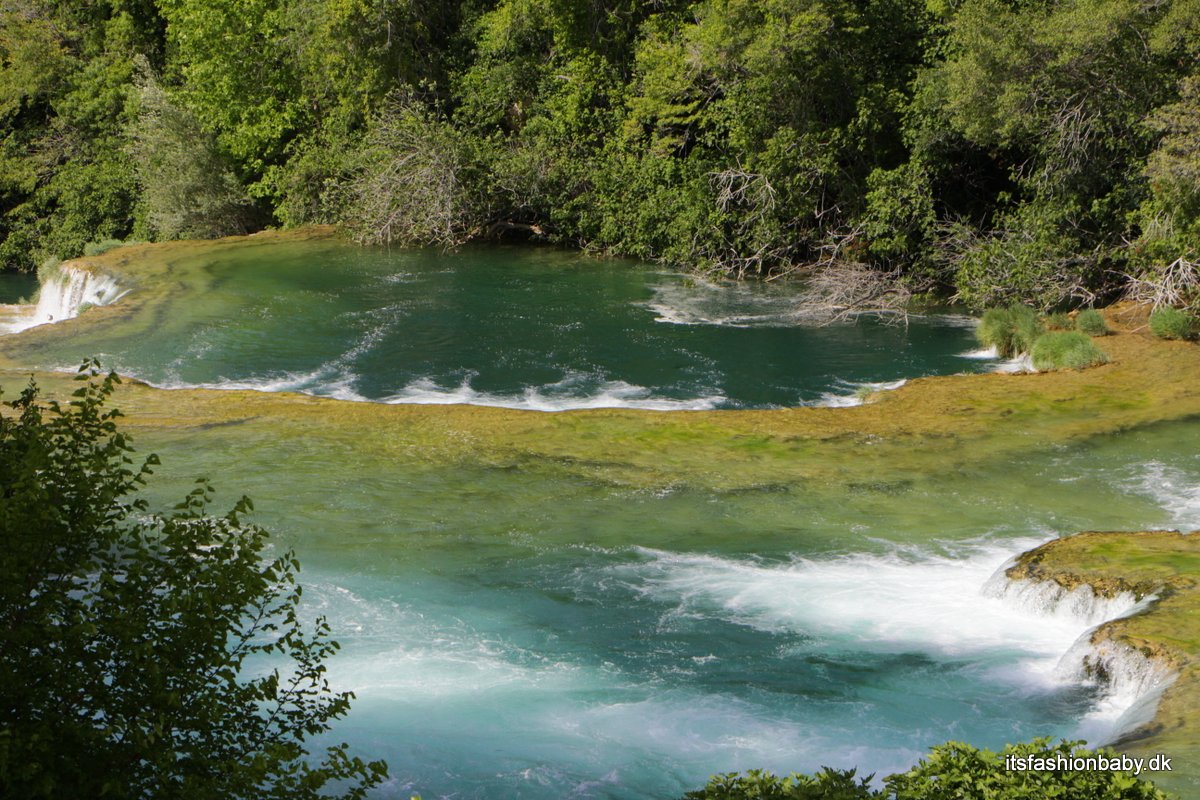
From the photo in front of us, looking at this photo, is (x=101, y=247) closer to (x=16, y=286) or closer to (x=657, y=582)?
(x=16, y=286)

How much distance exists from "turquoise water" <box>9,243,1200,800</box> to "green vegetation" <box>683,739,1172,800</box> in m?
2.66

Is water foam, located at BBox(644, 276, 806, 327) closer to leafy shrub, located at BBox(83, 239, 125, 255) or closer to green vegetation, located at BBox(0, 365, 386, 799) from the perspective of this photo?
leafy shrub, located at BBox(83, 239, 125, 255)

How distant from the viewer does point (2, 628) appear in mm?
5812

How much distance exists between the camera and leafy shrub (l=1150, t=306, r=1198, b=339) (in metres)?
19.6

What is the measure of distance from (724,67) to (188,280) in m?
12.4

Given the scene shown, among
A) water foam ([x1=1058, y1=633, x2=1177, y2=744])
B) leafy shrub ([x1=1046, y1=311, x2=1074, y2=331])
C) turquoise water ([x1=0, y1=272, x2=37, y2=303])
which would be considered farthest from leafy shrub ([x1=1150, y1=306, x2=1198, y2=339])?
turquoise water ([x1=0, y1=272, x2=37, y2=303])

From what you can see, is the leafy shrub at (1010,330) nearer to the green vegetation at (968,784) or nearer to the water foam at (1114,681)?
the water foam at (1114,681)

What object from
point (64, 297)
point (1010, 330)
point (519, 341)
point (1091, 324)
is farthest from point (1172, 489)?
point (64, 297)

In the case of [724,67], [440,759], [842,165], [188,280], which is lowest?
[440,759]

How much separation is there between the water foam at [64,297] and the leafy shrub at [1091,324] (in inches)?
731

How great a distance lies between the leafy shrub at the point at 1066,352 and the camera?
1898 centimetres

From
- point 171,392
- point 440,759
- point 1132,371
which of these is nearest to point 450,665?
point 440,759

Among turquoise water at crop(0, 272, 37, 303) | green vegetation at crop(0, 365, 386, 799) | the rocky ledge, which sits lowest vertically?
the rocky ledge

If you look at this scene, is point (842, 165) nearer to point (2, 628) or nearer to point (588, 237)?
point (588, 237)
